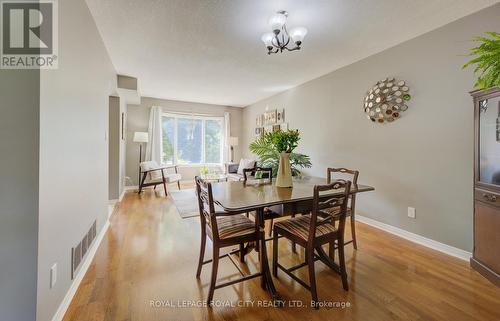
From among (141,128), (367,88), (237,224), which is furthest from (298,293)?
(141,128)

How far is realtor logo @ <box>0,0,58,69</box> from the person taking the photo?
1.15m

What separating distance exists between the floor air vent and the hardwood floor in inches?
6.2

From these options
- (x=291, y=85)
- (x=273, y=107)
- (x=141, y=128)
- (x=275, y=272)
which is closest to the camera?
(x=275, y=272)

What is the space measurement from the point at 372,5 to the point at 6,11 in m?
2.71

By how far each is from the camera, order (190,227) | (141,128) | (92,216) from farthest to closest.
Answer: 1. (141,128)
2. (190,227)
3. (92,216)

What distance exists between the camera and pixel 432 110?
2490mm

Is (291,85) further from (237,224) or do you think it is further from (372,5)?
(237,224)

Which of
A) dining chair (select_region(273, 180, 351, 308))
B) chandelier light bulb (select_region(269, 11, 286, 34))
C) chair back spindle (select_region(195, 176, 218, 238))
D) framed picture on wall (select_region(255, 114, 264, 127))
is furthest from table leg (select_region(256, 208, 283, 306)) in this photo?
framed picture on wall (select_region(255, 114, 264, 127))

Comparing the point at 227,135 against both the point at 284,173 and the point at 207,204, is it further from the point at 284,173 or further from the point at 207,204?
the point at 207,204

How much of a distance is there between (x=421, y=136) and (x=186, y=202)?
13.0 ft

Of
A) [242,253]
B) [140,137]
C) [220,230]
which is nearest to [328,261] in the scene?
[242,253]

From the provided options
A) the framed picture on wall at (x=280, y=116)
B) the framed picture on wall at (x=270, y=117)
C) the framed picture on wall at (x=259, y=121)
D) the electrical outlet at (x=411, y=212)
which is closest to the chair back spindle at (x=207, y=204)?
the electrical outlet at (x=411, y=212)

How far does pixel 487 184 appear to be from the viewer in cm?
188

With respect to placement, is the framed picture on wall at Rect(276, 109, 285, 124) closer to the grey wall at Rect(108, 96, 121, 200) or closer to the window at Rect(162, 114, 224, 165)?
the window at Rect(162, 114, 224, 165)
